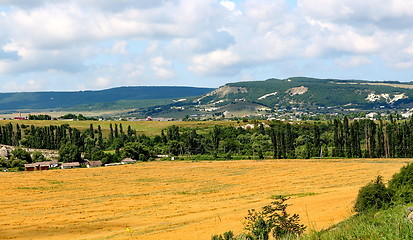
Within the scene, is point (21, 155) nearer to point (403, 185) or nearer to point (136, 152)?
point (136, 152)

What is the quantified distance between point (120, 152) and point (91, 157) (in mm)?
8911

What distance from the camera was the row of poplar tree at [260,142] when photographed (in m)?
123

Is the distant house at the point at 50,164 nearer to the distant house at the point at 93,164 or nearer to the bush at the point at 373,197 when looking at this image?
the distant house at the point at 93,164

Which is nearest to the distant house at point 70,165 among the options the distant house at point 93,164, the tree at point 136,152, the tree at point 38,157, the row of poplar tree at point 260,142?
the distant house at point 93,164

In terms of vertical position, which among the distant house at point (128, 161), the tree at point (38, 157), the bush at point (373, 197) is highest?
the bush at point (373, 197)

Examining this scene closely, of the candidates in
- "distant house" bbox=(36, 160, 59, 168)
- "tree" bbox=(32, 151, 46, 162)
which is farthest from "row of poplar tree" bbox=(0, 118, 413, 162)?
"distant house" bbox=(36, 160, 59, 168)

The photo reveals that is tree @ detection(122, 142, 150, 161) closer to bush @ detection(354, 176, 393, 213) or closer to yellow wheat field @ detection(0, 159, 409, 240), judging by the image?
yellow wheat field @ detection(0, 159, 409, 240)

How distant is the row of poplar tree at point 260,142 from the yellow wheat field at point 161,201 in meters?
37.4

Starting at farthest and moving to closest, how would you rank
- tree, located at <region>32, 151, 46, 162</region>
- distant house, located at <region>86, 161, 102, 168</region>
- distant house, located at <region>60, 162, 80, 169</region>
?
tree, located at <region>32, 151, 46, 162</region>
distant house, located at <region>86, 161, 102, 168</region>
distant house, located at <region>60, 162, 80, 169</region>

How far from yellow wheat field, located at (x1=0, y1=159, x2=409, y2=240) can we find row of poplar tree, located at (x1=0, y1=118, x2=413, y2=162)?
37.4 meters

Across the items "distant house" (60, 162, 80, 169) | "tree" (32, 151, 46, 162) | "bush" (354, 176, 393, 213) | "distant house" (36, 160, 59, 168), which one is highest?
"bush" (354, 176, 393, 213)

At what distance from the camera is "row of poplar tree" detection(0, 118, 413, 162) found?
403 feet

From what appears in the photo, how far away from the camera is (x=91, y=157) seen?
14238 centimetres

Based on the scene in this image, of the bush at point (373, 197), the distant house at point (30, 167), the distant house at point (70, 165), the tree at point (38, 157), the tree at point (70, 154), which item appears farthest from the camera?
the tree at point (38, 157)
